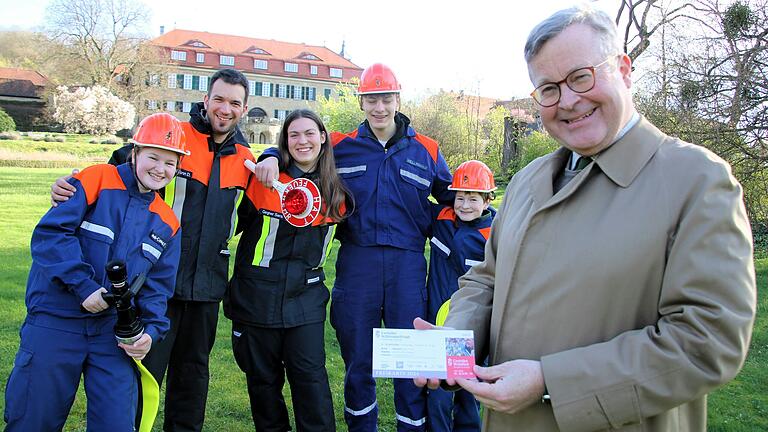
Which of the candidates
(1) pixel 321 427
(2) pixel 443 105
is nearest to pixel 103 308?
(1) pixel 321 427

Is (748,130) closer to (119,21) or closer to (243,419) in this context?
(243,419)

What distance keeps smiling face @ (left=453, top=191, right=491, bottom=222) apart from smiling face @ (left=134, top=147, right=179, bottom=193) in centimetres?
217

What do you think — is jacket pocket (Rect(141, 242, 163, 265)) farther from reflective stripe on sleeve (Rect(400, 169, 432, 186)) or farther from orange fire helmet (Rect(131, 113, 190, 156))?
reflective stripe on sleeve (Rect(400, 169, 432, 186))

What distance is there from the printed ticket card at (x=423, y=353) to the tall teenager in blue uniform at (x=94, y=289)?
183 centimetres

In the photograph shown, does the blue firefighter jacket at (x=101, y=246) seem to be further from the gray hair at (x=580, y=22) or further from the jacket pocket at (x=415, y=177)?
the gray hair at (x=580, y=22)

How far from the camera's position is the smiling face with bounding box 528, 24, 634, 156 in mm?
1870

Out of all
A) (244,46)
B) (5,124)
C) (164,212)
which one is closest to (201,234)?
(164,212)

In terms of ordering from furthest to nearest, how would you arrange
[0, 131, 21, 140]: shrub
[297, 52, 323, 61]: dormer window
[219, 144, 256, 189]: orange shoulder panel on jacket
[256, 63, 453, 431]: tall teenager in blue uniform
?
[297, 52, 323, 61]: dormer window < [0, 131, 21, 140]: shrub < [256, 63, 453, 431]: tall teenager in blue uniform < [219, 144, 256, 189]: orange shoulder panel on jacket

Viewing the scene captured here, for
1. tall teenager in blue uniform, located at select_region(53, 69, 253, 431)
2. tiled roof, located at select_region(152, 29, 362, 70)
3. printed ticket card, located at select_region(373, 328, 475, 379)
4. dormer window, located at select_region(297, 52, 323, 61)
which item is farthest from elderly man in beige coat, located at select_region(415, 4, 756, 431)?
dormer window, located at select_region(297, 52, 323, 61)

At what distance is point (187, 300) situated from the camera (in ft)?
13.7

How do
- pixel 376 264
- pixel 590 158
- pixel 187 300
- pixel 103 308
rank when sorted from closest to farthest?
pixel 590 158
pixel 103 308
pixel 187 300
pixel 376 264

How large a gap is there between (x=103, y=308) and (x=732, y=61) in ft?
28.4

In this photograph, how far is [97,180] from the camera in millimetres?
3572

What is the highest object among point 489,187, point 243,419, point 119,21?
point 119,21
